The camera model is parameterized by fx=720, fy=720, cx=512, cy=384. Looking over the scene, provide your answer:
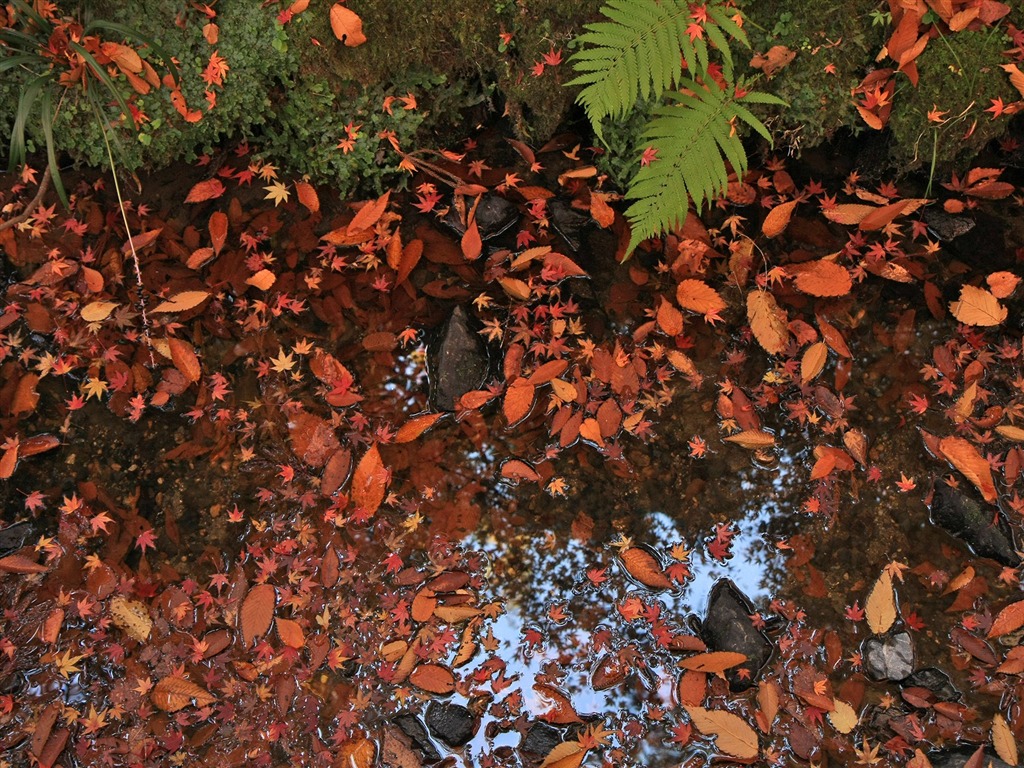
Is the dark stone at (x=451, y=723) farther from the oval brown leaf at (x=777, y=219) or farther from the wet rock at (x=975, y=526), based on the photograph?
the oval brown leaf at (x=777, y=219)

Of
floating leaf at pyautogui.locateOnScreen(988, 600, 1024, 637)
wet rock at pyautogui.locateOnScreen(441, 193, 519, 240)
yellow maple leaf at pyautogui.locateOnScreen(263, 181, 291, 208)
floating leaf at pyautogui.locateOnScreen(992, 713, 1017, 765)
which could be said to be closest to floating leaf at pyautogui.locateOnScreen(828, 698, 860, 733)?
floating leaf at pyautogui.locateOnScreen(992, 713, 1017, 765)

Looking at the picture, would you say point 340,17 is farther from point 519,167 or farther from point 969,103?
point 969,103

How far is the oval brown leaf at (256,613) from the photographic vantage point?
2939 millimetres

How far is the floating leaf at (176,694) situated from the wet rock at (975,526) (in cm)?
306

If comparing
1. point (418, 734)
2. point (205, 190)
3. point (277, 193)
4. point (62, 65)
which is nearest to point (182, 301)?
point (205, 190)

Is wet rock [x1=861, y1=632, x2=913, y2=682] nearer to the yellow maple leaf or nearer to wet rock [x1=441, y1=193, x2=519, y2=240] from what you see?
wet rock [x1=441, y1=193, x2=519, y2=240]

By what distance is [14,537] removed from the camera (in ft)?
10.1

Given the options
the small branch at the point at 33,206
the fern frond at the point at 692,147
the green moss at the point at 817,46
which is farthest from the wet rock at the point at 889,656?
the small branch at the point at 33,206

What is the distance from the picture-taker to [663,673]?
288cm

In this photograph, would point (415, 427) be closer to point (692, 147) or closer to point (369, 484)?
point (369, 484)

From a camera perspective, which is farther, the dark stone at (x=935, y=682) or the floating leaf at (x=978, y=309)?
the floating leaf at (x=978, y=309)

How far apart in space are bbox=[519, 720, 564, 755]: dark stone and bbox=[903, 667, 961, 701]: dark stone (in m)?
1.39

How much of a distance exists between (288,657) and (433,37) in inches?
101

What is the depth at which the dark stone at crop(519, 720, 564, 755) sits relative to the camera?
2834 millimetres
